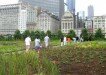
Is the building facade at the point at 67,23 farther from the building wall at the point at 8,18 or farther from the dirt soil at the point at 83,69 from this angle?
the dirt soil at the point at 83,69

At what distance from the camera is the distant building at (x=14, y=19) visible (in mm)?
135500

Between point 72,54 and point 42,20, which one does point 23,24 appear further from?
point 72,54

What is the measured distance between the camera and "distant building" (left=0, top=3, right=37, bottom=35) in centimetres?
13550

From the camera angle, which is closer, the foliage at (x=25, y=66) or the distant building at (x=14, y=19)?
the foliage at (x=25, y=66)

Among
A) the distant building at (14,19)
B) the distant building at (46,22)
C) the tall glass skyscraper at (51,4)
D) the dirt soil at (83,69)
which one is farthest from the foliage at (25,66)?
the tall glass skyscraper at (51,4)

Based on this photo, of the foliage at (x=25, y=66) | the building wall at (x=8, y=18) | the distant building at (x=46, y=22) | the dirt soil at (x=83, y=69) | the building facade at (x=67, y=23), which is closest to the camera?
the foliage at (x=25, y=66)

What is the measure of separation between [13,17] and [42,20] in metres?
12.0

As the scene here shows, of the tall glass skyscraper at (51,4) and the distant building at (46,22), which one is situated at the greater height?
the tall glass skyscraper at (51,4)

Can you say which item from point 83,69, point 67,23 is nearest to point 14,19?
point 67,23

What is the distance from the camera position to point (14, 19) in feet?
453

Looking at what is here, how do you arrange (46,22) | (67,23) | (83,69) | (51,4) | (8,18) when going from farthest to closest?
(51,4), (8,18), (67,23), (46,22), (83,69)

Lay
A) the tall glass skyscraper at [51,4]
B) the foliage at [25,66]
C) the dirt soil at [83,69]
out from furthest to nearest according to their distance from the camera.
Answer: the tall glass skyscraper at [51,4] < the dirt soil at [83,69] < the foliage at [25,66]

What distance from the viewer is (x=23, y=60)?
7.14 meters

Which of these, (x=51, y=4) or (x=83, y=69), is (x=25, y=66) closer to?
(x=83, y=69)
